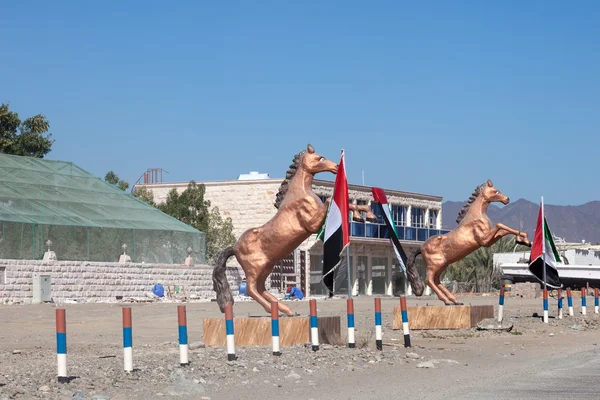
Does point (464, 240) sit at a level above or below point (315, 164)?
below

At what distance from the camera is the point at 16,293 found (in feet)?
119

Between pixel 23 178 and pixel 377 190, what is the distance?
24.0m

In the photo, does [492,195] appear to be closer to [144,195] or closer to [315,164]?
[315,164]

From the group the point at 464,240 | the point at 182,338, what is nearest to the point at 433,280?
the point at 464,240

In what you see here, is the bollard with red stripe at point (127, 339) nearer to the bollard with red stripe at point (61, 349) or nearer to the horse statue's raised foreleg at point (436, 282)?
the bollard with red stripe at point (61, 349)

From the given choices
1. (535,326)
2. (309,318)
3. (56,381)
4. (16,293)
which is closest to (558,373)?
(309,318)

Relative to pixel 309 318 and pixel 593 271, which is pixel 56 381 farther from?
pixel 593 271

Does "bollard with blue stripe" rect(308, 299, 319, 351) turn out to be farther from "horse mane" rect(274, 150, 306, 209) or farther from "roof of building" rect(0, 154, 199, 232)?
"roof of building" rect(0, 154, 199, 232)

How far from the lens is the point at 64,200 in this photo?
43.4 metres

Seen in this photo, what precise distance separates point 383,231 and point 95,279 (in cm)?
2939

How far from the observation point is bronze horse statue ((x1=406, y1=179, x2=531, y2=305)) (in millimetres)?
26375

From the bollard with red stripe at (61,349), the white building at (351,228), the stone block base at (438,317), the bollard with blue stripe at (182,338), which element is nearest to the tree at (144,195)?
the white building at (351,228)

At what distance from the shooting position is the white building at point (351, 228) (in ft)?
196

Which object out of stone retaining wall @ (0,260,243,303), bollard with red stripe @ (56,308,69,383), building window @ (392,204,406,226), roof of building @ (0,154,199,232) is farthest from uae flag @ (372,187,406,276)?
building window @ (392,204,406,226)
